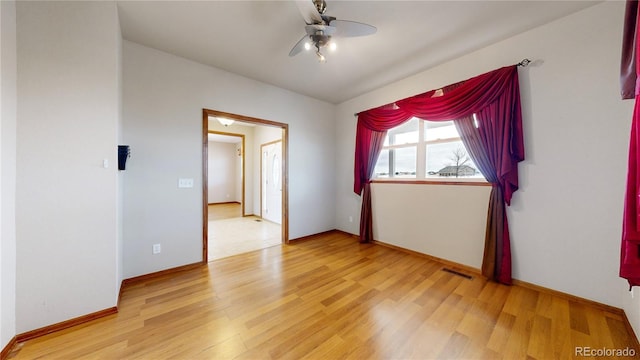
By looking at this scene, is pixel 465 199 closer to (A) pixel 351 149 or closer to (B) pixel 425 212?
(B) pixel 425 212

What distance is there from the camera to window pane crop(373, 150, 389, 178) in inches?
146

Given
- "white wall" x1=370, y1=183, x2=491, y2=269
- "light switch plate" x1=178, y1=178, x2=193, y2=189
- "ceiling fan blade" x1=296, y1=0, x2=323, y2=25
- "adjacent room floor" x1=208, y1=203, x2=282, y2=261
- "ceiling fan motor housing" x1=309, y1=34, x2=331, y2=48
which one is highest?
"ceiling fan blade" x1=296, y1=0, x2=323, y2=25

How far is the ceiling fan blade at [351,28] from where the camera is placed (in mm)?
1766

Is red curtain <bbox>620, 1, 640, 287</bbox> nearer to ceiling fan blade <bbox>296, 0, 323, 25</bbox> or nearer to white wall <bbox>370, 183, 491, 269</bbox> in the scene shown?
white wall <bbox>370, 183, 491, 269</bbox>

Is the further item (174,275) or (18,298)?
(174,275)

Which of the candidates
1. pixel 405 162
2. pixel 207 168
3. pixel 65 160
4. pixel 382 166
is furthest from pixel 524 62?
pixel 65 160

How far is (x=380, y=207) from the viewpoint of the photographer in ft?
12.2

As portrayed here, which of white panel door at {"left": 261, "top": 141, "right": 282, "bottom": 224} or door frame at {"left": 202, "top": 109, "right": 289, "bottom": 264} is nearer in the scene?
door frame at {"left": 202, "top": 109, "right": 289, "bottom": 264}

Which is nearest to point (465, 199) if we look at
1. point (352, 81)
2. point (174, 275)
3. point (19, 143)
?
point (352, 81)

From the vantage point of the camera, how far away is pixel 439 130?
9.93 feet

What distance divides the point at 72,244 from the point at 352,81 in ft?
12.0

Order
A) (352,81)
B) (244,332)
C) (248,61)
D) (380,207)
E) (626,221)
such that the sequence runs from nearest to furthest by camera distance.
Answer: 1. (626,221)
2. (244,332)
3. (248,61)
4. (352,81)
5. (380,207)

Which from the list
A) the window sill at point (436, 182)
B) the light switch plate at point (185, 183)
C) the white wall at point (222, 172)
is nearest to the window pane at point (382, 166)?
the window sill at point (436, 182)

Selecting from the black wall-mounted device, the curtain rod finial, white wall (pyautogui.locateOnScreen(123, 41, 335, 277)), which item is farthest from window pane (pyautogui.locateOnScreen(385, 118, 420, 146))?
the black wall-mounted device
